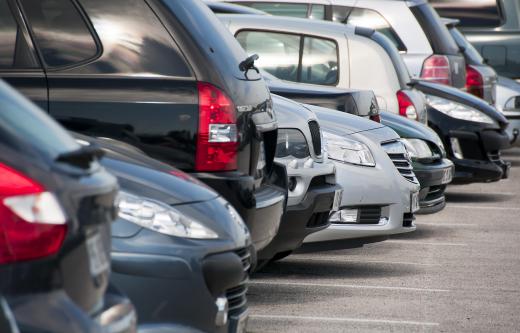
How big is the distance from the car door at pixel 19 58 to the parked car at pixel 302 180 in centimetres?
187

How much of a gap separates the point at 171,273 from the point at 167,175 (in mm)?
536

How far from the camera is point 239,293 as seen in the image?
5.14m

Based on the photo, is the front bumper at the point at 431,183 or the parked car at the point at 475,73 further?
the parked car at the point at 475,73

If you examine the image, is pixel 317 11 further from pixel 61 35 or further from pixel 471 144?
pixel 61 35

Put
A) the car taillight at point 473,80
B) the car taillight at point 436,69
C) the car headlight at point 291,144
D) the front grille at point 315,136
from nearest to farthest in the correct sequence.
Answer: the car headlight at point 291,144 → the front grille at point 315,136 → the car taillight at point 436,69 → the car taillight at point 473,80

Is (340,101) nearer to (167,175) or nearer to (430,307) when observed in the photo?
(430,307)

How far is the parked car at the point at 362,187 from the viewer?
29.7ft

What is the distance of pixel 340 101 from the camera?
966 cm

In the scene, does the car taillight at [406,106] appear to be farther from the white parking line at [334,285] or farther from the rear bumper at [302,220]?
the rear bumper at [302,220]

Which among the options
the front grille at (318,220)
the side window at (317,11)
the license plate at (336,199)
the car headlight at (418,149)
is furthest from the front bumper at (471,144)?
the front grille at (318,220)

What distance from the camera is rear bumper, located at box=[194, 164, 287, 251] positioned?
6234 millimetres

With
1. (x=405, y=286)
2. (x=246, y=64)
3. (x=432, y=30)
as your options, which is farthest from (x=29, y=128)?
(x=432, y=30)

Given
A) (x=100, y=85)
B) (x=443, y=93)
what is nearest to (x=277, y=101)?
A: (x=100, y=85)

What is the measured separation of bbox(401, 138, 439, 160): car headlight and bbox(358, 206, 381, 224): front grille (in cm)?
197
